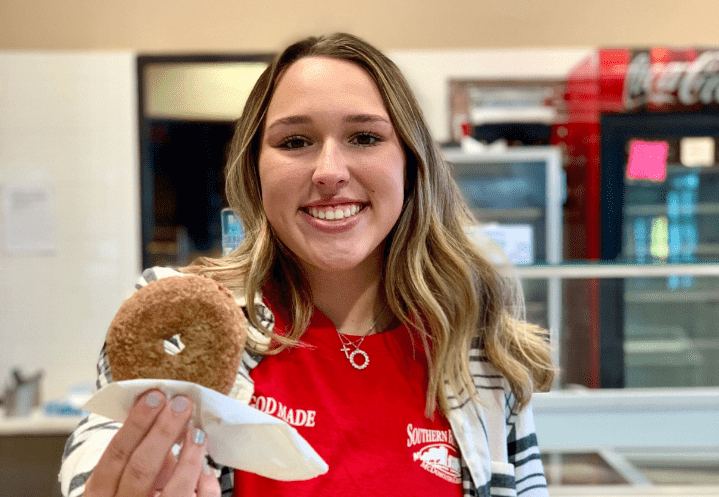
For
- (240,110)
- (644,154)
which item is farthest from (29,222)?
(644,154)

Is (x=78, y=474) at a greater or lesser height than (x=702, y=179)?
lesser

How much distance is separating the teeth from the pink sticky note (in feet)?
11.4

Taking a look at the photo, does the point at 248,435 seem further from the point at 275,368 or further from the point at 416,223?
the point at 416,223

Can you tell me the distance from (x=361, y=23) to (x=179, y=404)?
149 inches

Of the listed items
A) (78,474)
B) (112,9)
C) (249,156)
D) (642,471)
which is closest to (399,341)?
(249,156)

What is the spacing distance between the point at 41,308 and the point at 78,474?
344 cm

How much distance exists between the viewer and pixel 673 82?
157 inches

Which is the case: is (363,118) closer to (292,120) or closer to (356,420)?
(292,120)

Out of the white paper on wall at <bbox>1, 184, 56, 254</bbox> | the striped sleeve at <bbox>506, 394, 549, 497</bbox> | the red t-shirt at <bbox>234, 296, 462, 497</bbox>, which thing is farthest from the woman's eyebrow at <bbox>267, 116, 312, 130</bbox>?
the white paper on wall at <bbox>1, 184, 56, 254</bbox>

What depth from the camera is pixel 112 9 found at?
4.02 metres

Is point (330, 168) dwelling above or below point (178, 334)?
above

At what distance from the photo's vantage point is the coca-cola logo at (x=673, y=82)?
3.96 m

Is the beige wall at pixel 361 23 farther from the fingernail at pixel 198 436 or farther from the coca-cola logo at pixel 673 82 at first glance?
the fingernail at pixel 198 436

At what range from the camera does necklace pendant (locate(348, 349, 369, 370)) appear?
3.48 ft
